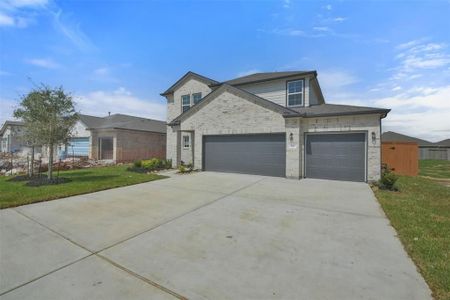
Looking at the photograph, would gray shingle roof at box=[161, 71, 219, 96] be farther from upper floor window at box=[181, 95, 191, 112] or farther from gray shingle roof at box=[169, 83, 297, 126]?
gray shingle roof at box=[169, 83, 297, 126]

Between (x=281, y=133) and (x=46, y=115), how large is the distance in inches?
443

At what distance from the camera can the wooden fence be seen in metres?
14.1

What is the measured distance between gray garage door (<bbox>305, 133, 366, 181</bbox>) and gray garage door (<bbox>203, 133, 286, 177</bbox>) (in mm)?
1401

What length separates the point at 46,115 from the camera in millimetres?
9859

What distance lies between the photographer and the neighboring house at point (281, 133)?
10.4m

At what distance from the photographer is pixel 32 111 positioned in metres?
9.67

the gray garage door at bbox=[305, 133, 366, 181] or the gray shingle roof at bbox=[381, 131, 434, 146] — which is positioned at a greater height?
the gray shingle roof at bbox=[381, 131, 434, 146]

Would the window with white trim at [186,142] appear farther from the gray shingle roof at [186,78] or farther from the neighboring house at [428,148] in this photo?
the neighboring house at [428,148]

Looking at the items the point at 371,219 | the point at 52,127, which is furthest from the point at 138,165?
the point at 371,219

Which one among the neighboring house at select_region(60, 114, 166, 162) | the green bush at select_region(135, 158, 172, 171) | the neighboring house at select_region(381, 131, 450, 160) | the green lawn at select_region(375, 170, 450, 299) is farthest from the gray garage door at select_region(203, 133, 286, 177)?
the neighboring house at select_region(381, 131, 450, 160)

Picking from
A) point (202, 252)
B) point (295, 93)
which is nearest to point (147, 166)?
point (295, 93)

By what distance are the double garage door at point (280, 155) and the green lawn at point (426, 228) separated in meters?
2.35

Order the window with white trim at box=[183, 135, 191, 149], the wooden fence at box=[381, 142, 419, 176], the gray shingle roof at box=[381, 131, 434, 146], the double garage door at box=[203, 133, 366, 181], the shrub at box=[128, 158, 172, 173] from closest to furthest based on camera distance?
1. the double garage door at box=[203, 133, 366, 181]
2. the wooden fence at box=[381, 142, 419, 176]
3. the shrub at box=[128, 158, 172, 173]
4. the window with white trim at box=[183, 135, 191, 149]
5. the gray shingle roof at box=[381, 131, 434, 146]

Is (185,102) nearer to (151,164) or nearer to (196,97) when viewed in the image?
(196,97)
